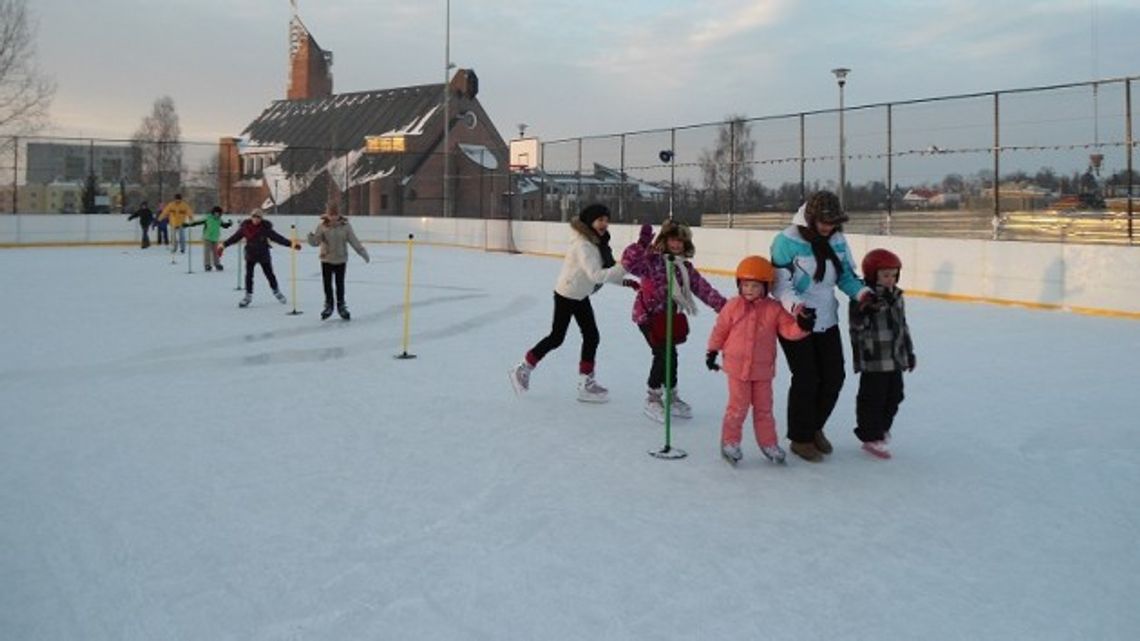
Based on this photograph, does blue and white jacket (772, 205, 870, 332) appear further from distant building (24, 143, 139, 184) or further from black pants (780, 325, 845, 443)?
distant building (24, 143, 139, 184)

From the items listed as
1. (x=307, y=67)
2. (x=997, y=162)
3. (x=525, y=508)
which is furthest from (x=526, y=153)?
(x=307, y=67)

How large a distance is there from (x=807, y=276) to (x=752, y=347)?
0.49m

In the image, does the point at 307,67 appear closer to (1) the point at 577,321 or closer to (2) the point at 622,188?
(2) the point at 622,188

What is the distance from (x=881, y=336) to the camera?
203 inches

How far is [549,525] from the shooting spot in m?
4.10

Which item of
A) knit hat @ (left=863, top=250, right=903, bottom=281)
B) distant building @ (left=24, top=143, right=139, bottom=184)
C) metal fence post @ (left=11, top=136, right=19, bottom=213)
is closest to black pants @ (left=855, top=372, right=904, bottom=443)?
knit hat @ (left=863, top=250, right=903, bottom=281)

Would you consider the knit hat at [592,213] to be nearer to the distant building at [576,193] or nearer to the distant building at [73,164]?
the distant building at [576,193]

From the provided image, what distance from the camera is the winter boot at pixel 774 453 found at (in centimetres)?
509

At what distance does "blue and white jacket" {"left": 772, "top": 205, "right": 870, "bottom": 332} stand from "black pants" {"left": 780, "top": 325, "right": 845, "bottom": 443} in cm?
10

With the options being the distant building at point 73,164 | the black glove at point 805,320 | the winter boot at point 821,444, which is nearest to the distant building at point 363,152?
the distant building at point 73,164

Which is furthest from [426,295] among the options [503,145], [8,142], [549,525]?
[503,145]

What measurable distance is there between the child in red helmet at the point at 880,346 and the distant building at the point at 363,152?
25.8 m

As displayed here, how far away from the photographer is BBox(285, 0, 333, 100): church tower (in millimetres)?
71500

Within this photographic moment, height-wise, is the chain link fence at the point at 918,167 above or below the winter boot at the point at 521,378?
above
